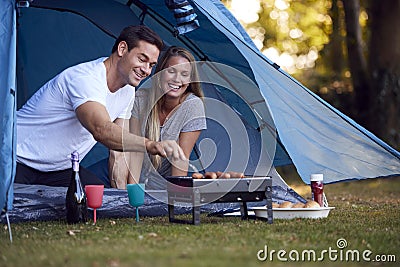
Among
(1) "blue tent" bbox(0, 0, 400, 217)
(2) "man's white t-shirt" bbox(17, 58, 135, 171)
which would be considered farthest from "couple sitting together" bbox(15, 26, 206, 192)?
(1) "blue tent" bbox(0, 0, 400, 217)

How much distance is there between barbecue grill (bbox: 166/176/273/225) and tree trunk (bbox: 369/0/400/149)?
17.5 feet

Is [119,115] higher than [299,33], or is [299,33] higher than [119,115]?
[299,33]

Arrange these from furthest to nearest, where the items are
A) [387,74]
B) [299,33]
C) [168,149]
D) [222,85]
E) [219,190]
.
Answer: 1. [299,33]
2. [387,74]
3. [222,85]
4. [219,190]
5. [168,149]

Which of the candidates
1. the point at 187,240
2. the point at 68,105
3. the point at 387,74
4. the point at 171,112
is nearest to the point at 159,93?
the point at 171,112

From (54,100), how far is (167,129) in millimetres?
775

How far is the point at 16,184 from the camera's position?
396cm

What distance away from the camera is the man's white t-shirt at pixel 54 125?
12.6 feet

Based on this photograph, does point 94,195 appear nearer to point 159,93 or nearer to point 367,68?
point 159,93

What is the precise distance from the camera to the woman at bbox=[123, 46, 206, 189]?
426 cm

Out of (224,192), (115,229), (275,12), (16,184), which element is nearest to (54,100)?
(16,184)

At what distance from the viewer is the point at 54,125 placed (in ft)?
13.0

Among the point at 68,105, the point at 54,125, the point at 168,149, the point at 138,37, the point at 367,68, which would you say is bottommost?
the point at 168,149

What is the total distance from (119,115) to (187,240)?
149 cm

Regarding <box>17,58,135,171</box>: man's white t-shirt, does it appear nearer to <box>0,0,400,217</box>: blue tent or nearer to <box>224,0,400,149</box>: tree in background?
<box>0,0,400,217</box>: blue tent
